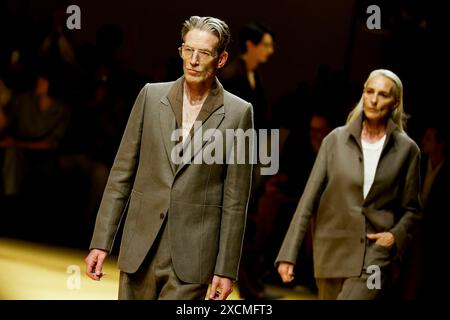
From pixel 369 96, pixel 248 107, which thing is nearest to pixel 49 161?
pixel 369 96

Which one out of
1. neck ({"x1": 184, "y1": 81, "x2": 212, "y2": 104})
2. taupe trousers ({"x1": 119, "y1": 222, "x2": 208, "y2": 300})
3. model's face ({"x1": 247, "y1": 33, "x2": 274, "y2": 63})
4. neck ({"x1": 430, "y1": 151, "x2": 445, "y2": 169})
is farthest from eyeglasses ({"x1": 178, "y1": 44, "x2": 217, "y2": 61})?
neck ({"x1": 430, "y1": 151, "x2": 445, "y2": 169})

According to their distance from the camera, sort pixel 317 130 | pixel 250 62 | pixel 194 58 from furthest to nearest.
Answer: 1. pixel 317 130
2. pixel 250 62
3. pixel 194 58

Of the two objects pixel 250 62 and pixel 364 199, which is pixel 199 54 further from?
pixel 250 62

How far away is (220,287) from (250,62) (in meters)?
1.84

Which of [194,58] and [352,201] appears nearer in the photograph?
[194,58]

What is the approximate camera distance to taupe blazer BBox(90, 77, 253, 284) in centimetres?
402

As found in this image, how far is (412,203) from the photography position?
5.20m

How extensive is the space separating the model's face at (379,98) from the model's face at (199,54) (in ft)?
4.42

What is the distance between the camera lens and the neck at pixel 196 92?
407cm

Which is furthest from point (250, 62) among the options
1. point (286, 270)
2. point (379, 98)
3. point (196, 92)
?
point (196, 92)

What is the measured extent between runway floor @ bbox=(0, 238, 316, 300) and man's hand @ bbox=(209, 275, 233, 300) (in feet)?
5.02

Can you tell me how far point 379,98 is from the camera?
518cm

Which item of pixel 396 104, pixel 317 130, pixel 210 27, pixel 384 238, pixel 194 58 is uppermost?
pixel 210 27

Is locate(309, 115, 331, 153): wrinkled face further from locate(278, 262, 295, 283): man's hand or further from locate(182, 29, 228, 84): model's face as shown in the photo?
locate(182, 29, 228, 84): model's face
